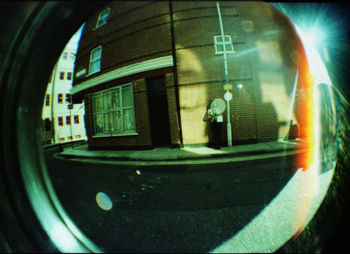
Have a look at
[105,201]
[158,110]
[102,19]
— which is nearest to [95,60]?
[102,19]

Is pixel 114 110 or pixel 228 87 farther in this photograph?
pixel 114 110

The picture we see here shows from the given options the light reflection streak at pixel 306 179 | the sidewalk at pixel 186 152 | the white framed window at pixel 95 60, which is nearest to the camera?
the light reflection streak at pixel 306 179

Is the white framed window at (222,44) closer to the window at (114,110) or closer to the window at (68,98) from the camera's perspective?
the window at (114,110)

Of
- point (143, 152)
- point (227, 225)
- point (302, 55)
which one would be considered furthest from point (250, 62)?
point (227, 225)

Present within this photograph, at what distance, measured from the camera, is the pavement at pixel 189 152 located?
24.8 inches

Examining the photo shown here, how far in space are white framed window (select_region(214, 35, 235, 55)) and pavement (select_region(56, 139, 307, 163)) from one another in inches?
18.1

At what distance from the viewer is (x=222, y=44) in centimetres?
63

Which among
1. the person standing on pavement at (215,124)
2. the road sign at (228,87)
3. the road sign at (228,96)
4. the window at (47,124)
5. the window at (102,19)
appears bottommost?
the person standing on pavement at (215,124)

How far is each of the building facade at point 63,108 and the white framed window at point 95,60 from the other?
83mm

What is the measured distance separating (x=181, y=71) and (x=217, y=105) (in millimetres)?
241

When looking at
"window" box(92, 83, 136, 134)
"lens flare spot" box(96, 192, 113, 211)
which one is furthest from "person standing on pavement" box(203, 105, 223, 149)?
"lens flare spot" box(96, 192, 113, 211)

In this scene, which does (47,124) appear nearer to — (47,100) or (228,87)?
(47,100)

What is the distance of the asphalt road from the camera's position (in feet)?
2.83

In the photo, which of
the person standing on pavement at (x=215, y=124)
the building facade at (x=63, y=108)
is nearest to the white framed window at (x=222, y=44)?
the person standing on pavement at (x=215, y=124)
